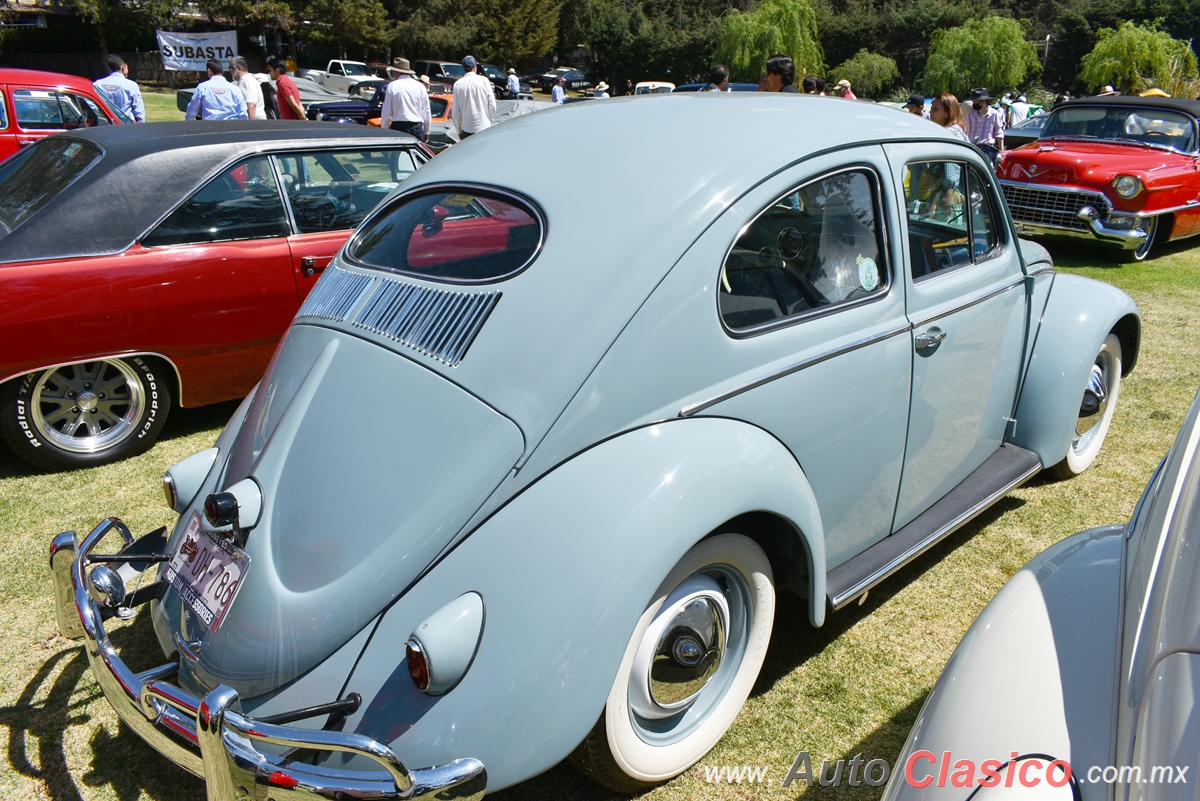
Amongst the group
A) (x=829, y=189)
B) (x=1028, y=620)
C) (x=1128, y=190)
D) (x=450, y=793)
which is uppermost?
(x=829, y=189)

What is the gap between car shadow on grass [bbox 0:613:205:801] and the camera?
239 cm

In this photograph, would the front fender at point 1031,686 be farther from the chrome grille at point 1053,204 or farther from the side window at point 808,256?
the chrome grille at point 1053,204

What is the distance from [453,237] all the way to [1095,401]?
A: 10.5 ft

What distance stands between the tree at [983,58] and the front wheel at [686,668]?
130 ft

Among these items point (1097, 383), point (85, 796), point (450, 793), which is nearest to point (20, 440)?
point (85, 796)

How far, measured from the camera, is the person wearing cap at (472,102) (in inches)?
402

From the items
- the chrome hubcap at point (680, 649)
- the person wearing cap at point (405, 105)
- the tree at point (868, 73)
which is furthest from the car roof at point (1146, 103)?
the tree at point (868, 73)

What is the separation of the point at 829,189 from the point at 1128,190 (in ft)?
25.0

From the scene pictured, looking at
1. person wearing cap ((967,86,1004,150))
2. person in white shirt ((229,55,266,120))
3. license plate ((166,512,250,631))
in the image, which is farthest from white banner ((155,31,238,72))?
license plate ((166,512,250,631))

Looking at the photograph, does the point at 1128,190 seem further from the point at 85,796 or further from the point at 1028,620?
the point at 85,796

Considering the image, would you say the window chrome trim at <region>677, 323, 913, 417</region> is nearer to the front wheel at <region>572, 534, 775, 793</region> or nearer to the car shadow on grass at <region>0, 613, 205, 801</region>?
the front wheel at <region>572, 534, 775, 793</region>

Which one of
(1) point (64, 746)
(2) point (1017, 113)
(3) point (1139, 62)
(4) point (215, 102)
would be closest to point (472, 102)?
(4) point (215, 102)

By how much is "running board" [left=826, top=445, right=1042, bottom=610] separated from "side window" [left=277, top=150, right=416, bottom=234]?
10.5 feet

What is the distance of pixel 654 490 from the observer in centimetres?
205
